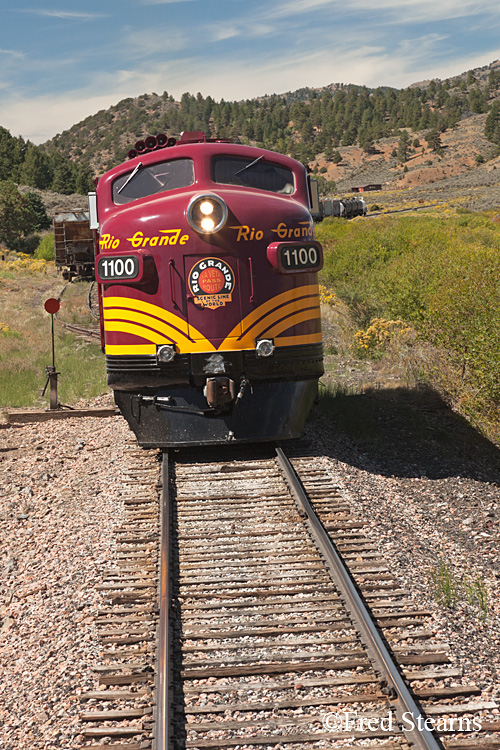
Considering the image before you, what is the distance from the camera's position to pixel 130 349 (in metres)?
8.30

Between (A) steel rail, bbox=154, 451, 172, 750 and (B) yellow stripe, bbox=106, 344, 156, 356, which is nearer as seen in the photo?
(A) steel rail, bbox=154, 451, 172, 750

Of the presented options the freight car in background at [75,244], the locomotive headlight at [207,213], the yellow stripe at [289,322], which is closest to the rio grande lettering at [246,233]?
the locomotive headlight at [207,213]

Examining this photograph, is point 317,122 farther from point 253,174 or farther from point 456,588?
point 456,588

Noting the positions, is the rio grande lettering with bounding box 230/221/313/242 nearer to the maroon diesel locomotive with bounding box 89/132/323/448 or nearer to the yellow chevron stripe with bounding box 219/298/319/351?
the maroon diesel locomotive with bounding box 89/132/323/448

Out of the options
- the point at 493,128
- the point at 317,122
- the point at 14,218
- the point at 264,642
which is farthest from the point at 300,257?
the point at 317,122

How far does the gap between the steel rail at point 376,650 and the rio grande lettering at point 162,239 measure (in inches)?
130

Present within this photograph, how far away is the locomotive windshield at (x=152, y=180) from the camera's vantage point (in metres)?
8.50

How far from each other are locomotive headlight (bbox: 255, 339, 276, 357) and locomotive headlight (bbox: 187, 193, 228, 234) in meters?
1.39

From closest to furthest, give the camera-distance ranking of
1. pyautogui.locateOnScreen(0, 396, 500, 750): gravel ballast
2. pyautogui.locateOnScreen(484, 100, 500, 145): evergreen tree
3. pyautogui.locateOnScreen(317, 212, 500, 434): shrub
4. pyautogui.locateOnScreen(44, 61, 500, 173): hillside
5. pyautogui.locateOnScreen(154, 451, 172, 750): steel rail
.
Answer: pyautogui.locateOnScreen(154, 451, 172, 750): steel rail
pyautogui.locateOnScreen(0, 396, 500, 750): gravel ballast
pyautogui.locateOnScreen(317, 212, 500, 434): shrub
pyautogui.locateOnScreen(484, 100, 500, 145): evergreen tree
pyautogui.locateOnScreen(44, 61, 500, 173): hillside

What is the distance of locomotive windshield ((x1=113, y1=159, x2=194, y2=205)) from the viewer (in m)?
8.50

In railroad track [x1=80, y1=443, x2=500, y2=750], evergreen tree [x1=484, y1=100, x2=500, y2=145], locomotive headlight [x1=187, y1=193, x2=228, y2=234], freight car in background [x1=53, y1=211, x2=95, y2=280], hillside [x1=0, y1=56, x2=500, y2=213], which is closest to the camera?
railroad track [x1=80, y1=443, x2=500, y2=750]

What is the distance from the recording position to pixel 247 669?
4.77 meters

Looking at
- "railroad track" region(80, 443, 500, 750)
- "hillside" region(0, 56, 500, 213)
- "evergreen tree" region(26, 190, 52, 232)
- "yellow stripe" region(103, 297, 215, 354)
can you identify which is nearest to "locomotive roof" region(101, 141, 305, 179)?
"yellow stripe" region(103, 297, 215, 354)

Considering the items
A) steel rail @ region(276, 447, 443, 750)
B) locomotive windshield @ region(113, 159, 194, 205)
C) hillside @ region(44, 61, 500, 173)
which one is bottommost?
steel rail @ region(276, 447, 443, 750)
